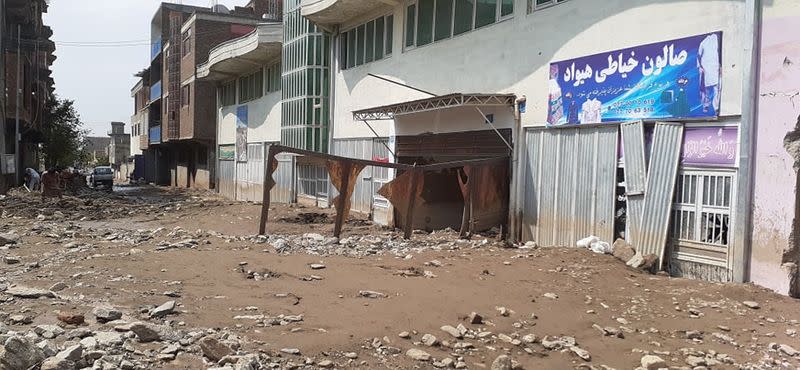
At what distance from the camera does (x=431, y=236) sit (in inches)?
493

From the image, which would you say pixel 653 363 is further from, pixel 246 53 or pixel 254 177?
pixel 254 177

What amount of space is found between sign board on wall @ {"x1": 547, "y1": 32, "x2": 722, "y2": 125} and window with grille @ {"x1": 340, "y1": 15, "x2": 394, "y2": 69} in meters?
6.68

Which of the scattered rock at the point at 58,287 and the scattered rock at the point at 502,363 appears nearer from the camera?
the scattered rock at the point at 502,363

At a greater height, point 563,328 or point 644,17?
point 644,17

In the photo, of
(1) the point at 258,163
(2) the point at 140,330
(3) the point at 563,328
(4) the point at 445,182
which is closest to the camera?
(2) the point at 140,330

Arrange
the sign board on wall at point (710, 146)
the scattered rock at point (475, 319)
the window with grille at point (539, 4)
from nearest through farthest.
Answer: the scattered rock at point (475, 319), the sign board on wall at point (710, 146), the window with grille at point (539, 4)

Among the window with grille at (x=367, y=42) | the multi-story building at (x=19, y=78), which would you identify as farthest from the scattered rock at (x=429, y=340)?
the multi-story building at (x=19, y=78)

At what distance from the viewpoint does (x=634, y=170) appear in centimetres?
897

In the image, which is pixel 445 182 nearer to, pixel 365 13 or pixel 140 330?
pixel 365 13

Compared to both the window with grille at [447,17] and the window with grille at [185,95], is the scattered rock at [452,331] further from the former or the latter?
the window with grille at [185,95]

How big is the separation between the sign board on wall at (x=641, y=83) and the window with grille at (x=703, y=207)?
0.86m

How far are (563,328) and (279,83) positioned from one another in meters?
19.9

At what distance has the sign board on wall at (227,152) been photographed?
29.6 metres

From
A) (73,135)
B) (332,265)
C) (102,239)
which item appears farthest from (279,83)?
(73,135)
